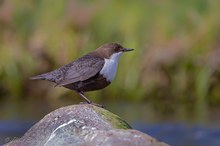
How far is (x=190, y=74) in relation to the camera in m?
18.2

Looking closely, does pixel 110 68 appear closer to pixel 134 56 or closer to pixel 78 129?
pixel 78 129

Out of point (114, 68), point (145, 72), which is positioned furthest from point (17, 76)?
point (114, 68)

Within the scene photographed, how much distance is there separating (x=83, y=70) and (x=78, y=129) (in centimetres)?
149

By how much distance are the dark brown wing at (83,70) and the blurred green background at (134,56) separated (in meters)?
6.76

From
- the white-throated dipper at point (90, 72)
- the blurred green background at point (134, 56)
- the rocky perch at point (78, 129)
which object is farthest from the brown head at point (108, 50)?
the blurred green background at point (134, 56)

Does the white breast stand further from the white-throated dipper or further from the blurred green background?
the blurred green background

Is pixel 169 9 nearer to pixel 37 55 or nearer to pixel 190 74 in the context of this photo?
pixel 190 74

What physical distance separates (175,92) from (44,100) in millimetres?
2303

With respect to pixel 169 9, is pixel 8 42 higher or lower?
lower

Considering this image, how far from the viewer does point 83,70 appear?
35.6 ft

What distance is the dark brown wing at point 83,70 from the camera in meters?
10.8

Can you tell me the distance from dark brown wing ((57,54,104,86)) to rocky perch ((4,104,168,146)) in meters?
0.97

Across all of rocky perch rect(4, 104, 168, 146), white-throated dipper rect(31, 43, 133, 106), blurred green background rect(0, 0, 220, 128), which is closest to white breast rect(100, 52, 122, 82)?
white-throated dipper rect(31, 43, 133, 106)

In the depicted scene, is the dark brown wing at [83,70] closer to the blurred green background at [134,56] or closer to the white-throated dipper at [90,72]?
the white-throated dipper at [90,72]
